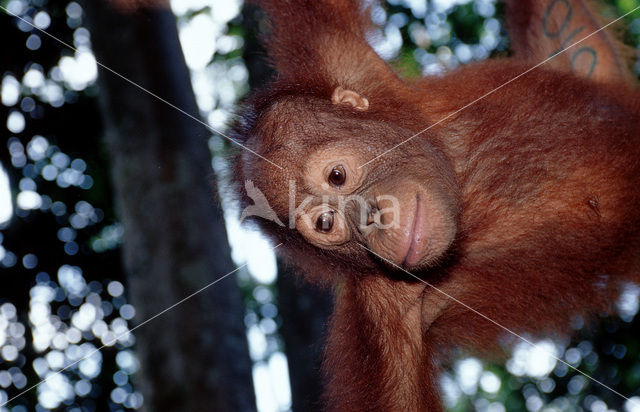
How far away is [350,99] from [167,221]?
50.6 inches

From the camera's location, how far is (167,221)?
3168mm

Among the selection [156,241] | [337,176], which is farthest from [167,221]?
[337,176]

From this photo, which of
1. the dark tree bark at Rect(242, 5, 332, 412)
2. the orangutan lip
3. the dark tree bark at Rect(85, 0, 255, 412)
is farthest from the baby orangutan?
the dark tree bark at Rect(242, 5, 332, 412)

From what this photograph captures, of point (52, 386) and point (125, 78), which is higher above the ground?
point (125, 78)

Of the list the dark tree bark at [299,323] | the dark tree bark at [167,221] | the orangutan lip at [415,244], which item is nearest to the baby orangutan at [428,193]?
the orangutan lip at [415,244]

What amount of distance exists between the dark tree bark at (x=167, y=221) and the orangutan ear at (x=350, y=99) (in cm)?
84

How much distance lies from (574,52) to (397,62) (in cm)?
94

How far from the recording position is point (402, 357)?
2551mm

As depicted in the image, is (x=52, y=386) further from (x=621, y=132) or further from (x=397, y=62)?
(x=621, y=132)

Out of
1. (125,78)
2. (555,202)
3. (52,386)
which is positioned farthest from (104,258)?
(555,202)

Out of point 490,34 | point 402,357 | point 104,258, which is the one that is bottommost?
point 104,258

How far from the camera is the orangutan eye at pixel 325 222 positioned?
7.54ft

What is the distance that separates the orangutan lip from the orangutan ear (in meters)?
0.64

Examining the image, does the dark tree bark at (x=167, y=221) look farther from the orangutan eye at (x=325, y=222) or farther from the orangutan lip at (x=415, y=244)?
the orangutan lip at (x=415, y=244)
